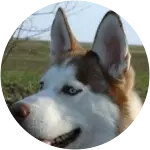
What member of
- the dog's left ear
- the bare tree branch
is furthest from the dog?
the bare tree branch

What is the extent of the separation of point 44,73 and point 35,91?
71mm

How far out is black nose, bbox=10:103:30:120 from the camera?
149 centimetres

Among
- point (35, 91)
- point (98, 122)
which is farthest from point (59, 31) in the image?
point (98, 122)

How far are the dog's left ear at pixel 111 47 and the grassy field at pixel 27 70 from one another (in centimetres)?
7

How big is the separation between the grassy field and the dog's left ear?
0.07 metres

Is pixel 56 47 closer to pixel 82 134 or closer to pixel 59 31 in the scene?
pixel 59 31

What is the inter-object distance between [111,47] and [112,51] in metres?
0.01

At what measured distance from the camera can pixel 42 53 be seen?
169cm

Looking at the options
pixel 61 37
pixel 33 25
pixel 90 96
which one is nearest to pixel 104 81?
pixel 90 96

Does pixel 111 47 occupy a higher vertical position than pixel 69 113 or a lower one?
higher

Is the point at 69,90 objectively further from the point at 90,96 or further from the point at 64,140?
the point at 64,140

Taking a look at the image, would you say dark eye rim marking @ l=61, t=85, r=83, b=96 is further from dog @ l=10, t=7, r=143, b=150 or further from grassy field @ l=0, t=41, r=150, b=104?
grassy field @ l=0, t=41, r=150, b=104

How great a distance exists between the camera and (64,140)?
1579 mm

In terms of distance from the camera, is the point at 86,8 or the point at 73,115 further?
the point at 86,8
